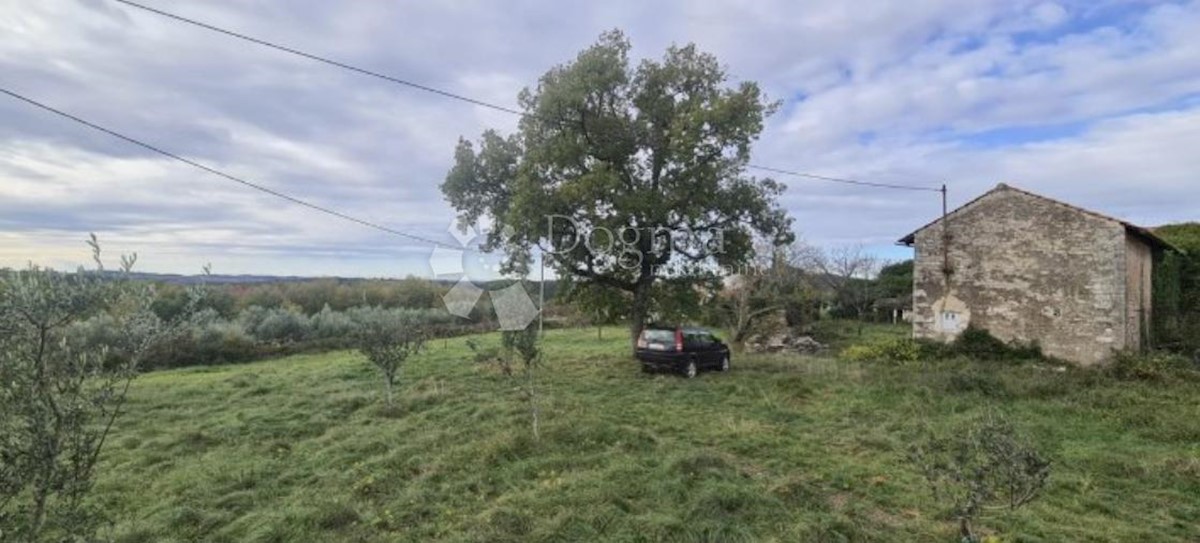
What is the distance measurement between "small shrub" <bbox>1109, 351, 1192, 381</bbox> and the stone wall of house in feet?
1.62

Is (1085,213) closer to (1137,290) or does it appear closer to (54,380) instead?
(1137,290)

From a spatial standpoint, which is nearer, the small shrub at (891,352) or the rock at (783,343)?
the small shrub at (891,352)

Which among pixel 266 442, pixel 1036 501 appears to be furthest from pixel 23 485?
pixel 1036 501

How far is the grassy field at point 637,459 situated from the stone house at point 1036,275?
5.96ft

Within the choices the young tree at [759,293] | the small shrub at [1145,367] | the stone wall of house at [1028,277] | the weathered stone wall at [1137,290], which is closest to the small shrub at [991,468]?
the small shrub at [1145,367]

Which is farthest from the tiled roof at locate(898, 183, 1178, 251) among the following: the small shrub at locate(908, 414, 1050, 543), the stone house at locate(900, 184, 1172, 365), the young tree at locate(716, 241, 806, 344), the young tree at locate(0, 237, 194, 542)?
the young tree at locate(0, 237, 194, 542)

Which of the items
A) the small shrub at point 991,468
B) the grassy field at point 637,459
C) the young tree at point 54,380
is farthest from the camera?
the grassy field at point 637,459

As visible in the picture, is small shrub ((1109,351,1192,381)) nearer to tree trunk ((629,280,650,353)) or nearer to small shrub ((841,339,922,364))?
small shrub ((841,339,922,364))

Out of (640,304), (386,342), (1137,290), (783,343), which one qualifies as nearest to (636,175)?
(640,304)

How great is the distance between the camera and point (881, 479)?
7.68 meters

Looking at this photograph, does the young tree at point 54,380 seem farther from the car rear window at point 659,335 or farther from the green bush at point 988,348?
the green bush at point 988,348

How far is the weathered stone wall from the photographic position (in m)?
15.8

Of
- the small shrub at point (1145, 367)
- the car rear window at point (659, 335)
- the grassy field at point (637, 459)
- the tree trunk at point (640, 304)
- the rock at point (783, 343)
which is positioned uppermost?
the tree trunk at point (640, 304)

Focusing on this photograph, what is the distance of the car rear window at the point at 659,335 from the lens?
16.1 meters
